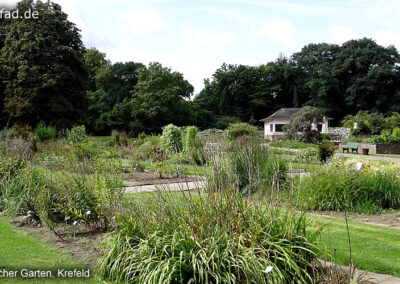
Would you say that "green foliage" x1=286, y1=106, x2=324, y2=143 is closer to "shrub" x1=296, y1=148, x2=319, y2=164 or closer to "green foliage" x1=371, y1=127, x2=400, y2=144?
"green foliage" x1=371, y1=127, x2=400, y2=144

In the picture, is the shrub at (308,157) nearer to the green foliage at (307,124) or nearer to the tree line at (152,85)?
the green foliage at (307,124)

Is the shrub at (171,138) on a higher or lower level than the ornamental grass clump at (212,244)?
higher

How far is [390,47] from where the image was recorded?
48.2 metres

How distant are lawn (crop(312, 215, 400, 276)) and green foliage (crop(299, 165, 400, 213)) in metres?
0.78

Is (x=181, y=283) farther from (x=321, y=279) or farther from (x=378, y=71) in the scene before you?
(x=378, y=71)

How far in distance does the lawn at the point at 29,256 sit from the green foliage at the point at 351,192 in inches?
162

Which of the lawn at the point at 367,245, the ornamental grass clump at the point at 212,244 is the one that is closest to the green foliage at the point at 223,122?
the lawn at the point at 367,245

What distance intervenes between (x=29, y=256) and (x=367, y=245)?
3.87 meters

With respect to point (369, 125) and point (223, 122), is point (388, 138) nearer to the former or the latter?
point (369, 125)

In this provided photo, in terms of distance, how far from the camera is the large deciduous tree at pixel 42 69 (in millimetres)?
26016

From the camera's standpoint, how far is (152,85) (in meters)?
41.4

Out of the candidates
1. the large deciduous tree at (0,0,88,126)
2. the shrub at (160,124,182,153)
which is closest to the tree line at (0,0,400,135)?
the large deciduous tree at (0,0,88,126)

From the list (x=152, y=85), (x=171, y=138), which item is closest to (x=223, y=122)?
(x=152, y=85)

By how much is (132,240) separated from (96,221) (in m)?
1.49
